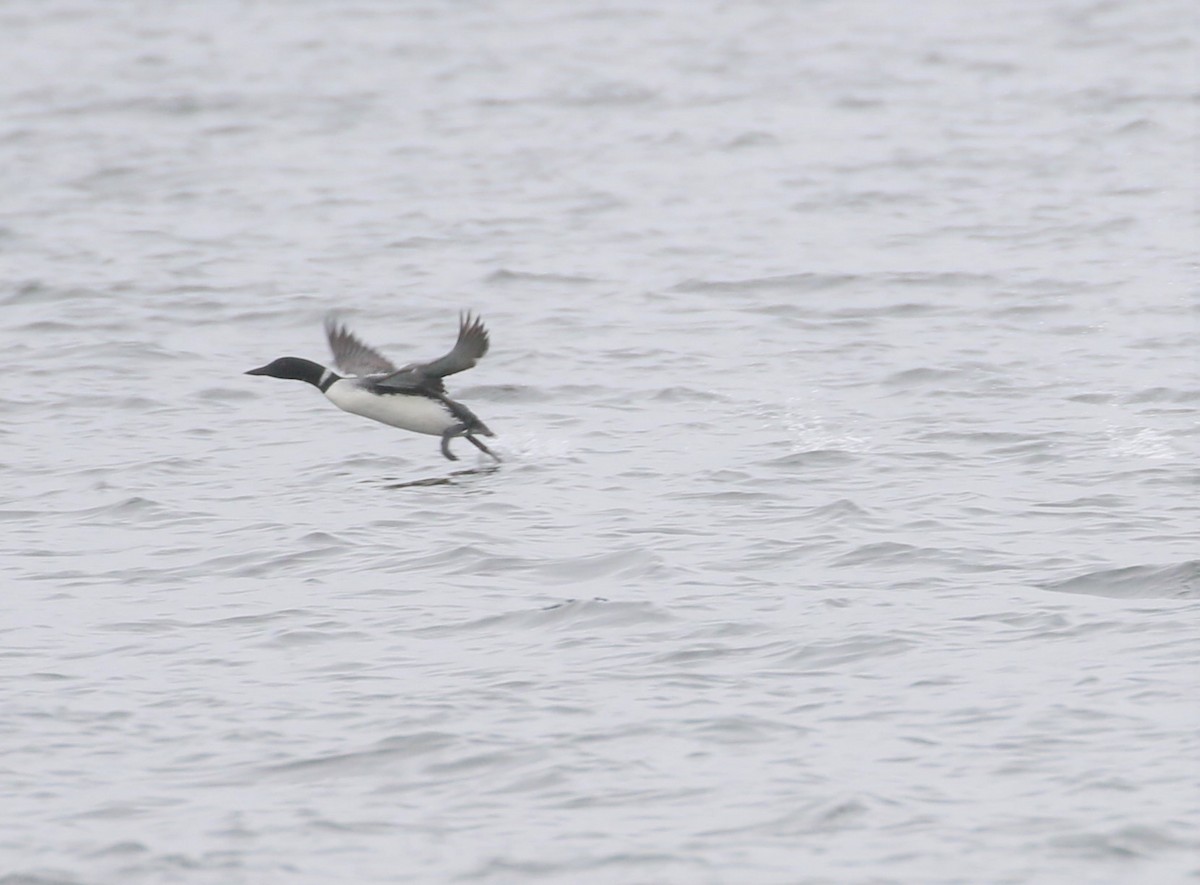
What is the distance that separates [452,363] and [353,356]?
160 centimetres

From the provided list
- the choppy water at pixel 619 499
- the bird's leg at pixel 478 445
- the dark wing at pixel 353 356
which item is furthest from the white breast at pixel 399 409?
the dark wing at pixel 353 356

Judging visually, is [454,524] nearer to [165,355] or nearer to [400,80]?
[165,355]

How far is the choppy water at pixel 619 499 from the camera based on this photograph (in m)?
7.68

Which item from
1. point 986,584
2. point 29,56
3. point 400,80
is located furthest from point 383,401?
point 29,56

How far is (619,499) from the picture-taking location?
40.1 feet

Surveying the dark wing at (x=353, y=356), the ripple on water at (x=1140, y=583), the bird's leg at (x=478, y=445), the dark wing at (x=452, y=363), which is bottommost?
the bird's leg at (x=478, y=445)

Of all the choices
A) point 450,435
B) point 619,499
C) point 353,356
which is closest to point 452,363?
point 450,435

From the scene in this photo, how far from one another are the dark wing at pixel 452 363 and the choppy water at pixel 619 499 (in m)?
0.56

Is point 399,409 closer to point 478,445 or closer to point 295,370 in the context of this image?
point 478,445

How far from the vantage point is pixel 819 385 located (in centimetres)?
1512

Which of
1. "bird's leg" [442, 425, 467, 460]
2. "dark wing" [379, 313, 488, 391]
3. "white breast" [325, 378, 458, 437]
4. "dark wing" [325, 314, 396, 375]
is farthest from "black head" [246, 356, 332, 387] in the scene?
"bird's leg" [442, 425, 467, 460]

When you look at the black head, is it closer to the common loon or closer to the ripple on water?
the common loon

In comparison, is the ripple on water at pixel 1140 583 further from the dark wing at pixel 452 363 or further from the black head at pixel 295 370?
the black head at pixel 295 370

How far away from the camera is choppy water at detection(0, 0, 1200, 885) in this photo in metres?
7.68
